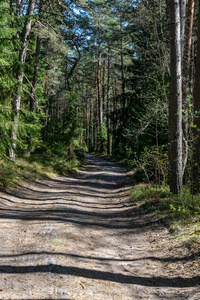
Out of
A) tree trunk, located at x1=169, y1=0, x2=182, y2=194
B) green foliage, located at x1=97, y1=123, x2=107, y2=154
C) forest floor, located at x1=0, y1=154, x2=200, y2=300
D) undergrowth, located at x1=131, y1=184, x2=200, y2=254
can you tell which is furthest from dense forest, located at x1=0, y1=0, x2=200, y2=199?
green foliage, located at x1=97, y1=123, x2=107, y2=154

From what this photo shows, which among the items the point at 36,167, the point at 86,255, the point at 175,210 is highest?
the point at 36,167

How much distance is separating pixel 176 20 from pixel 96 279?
719 cm

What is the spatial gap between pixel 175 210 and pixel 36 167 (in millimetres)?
8852

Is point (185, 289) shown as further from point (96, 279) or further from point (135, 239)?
point (135, 239)

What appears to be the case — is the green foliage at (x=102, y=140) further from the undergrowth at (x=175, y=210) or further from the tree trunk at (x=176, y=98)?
the tree trunk at (x=176, y=98)

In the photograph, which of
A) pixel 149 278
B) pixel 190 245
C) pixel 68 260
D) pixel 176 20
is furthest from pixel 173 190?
pixel 176 20

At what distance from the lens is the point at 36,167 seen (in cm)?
1379

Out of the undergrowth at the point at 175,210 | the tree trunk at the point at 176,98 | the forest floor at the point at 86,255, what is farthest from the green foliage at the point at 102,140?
the tree trunk at the point at 176,98

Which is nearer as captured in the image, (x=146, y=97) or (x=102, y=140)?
(x=146, y=97)

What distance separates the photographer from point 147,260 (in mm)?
4754

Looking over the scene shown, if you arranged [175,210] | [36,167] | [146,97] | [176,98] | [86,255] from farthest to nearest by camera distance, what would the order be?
1. [36,167]
2. [146,97]
3. [176,98]
4. [175,210]
5. [86,255]

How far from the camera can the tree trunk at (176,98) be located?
7.53 meters

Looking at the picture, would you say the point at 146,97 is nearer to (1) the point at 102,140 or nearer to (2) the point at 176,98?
(2) the point at 176,98

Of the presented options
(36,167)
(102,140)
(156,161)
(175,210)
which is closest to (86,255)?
(175,210)
